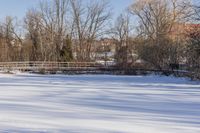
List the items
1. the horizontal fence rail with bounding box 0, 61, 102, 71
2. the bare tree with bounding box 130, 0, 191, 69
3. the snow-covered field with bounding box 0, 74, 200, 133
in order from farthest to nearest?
the bare tree with bounding box 130, 0, 191, 69, the horizontal fence rail with bounding box 0, 61, 102, 71, the snow-covered field with bounding box 0, 74, 200, 133

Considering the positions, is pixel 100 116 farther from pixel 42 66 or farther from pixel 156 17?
pixel 156 17

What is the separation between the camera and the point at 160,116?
1058 cm

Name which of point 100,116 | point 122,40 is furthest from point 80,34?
point 100,116

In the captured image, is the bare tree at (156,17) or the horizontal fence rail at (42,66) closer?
the horizontal fence rail at (42,66)

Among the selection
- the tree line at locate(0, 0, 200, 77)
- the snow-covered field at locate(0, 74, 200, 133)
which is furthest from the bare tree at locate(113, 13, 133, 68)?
the snow-covered field at locate(0, 74, 200, 133)

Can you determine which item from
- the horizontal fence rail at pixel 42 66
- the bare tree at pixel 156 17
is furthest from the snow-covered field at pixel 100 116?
the bare tree at pixel 156 17

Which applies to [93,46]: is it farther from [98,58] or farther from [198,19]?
[198,19]

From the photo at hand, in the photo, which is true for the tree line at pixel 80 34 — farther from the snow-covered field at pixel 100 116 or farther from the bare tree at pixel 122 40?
the snow-covered field at pixel 100 116

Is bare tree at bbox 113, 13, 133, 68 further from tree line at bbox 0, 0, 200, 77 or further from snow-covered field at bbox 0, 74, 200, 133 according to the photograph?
snow-covered field at bbox 0, 74, 200, 133

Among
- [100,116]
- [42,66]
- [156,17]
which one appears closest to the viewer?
[100,116]

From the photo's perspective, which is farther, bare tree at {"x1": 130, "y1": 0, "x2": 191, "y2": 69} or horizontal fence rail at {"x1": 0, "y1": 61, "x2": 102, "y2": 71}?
bare tree at {"x1": 130, "y1": 0, "x2": 191, "y2": 69}

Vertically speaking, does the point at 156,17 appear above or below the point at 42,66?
above

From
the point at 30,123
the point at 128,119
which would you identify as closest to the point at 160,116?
the point at 128,119

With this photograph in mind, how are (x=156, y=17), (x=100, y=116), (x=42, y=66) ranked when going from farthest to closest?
(x=156, y=17)
(x=42, y=66)
(x=100, y=116)
